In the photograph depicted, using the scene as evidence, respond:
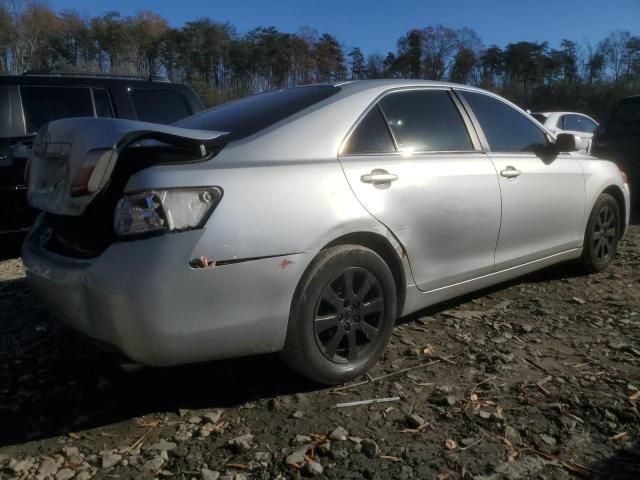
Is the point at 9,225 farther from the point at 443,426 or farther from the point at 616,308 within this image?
the point at 616,308

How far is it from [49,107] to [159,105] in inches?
42.5

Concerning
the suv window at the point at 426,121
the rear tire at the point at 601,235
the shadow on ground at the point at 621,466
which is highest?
the suv window at the point at 426,121

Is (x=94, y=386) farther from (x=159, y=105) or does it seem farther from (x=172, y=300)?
(x=159, y=105)

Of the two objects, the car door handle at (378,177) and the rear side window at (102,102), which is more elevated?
the rear side window at (102,102)

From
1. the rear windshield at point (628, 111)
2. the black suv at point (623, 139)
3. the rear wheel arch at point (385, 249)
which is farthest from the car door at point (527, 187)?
the rear windshield at point (628, 111)

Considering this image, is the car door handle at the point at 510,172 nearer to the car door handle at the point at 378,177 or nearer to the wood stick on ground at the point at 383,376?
the car door handle at the point at 378,177

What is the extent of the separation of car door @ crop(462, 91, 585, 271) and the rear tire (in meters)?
0.22

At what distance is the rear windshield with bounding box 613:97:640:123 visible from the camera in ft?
27.2

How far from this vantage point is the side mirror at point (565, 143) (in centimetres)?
414

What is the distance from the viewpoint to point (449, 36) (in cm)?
5025

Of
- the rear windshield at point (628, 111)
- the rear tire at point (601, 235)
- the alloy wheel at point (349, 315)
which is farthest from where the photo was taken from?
the rear windshield at point (628, 111)

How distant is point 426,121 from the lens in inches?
135

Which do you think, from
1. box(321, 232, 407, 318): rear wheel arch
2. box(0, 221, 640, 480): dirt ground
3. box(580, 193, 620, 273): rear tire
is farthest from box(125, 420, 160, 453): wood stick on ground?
box(580, 193, 620, 273): rear tire

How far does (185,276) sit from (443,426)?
49.9 inches
